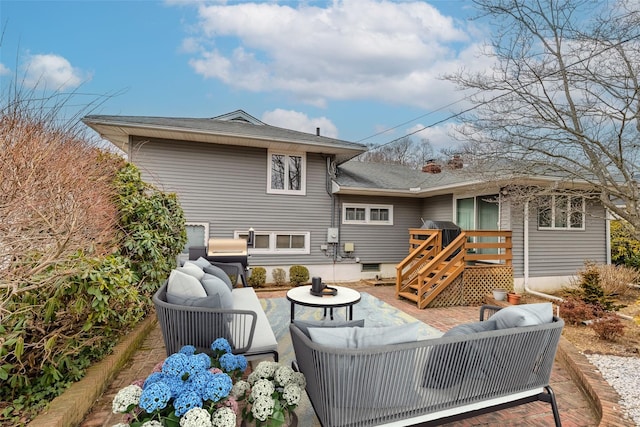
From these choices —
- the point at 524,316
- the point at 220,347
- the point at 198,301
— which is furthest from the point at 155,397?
the point at 524,316

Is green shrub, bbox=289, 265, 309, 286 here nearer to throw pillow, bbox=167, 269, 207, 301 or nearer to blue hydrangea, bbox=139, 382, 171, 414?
throw pillow, bbox=167, 269, 207, 301

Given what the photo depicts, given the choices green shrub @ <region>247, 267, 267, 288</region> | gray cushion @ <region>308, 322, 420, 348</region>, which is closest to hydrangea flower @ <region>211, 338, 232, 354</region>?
gray cushion @ <region>308, 322, 420, 348</region>

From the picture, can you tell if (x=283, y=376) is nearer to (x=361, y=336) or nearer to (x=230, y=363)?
(x=230, y=363)

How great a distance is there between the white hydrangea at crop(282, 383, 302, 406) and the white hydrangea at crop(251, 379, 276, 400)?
85 mm

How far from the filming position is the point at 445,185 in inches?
306

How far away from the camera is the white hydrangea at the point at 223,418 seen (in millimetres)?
1589

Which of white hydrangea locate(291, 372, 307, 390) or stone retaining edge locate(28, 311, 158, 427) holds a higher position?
white hydrangea locate(291, 372, 307, 390)

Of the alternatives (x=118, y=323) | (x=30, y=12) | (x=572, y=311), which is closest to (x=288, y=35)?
(x=30, y=12)

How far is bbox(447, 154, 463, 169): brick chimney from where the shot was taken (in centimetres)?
672

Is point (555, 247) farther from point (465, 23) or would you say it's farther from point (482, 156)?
point (465, 23)

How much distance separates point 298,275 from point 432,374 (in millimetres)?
6502

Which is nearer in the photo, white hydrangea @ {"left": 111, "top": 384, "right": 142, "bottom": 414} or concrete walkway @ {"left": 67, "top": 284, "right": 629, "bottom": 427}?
white hydrangea @ {"left": 111, "top": 384, "right": 142, "bottom": 414}

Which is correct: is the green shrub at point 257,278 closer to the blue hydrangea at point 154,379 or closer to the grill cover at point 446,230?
the grill cover at point 446,230

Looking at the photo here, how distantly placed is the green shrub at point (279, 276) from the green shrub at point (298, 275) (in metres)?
0.21
